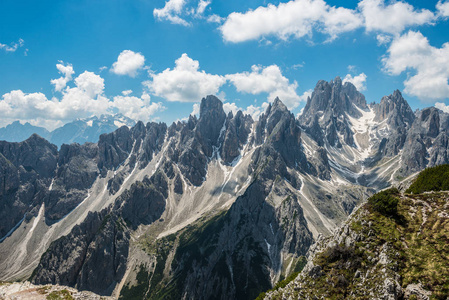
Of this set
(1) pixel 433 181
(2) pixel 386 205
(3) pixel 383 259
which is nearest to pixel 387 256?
(3) pixel 383 259

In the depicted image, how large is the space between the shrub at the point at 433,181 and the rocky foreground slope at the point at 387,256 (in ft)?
41.4

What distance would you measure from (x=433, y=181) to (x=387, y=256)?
36.7 m

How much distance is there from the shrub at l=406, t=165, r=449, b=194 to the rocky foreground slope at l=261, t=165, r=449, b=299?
41.4 feet

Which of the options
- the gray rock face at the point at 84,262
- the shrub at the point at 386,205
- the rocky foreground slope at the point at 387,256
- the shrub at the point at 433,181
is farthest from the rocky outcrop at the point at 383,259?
the gray rock face at the point at 84,262

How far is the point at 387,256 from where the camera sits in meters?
34.1

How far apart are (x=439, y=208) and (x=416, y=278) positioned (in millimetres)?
17360

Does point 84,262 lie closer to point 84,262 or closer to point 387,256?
point 84,262

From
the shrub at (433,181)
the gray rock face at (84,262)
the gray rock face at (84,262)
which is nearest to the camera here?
the shrub at (433,181)

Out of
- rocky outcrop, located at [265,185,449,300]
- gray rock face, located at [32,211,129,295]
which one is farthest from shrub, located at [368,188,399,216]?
gray rock face, located at [32,211,129,295]

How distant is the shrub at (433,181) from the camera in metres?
54.5

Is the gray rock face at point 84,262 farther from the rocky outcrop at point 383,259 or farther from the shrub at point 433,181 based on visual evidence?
the shrub at point 433,181

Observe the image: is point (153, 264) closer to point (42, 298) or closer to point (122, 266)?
point (122, 266)

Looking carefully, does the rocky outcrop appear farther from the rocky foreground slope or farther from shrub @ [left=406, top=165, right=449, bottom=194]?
shrub @ [left=406, top=165, right=449, bottom=194]

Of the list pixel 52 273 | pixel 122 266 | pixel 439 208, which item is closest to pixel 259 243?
pixel 122 266
